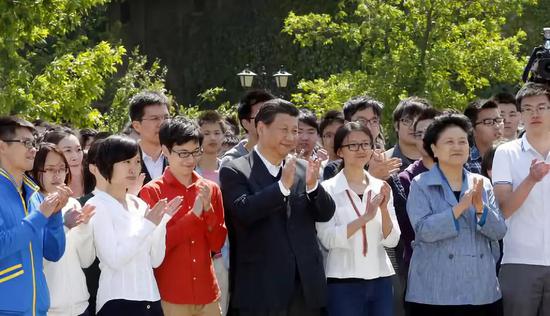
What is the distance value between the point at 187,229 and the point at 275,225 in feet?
1.94

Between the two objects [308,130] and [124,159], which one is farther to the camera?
[308,130]

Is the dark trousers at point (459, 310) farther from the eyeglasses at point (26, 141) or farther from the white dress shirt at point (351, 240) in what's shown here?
the eyeglasses at point (26, 141)

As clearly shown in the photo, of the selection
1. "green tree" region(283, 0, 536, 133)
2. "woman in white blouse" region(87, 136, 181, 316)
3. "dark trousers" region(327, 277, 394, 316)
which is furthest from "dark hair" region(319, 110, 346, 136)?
"green tree" region(283, 0, 536, 133)

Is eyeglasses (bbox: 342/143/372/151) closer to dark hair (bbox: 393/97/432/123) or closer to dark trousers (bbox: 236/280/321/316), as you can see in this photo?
dark trousers (bbox: 236/280/321/316)

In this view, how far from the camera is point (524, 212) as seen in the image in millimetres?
7402

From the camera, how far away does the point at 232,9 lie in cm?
2750

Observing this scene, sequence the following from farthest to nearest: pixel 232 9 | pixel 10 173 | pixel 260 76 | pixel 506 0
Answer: pixel 232 9
pixel 260 76
pixel 506 0
pixel 10 173

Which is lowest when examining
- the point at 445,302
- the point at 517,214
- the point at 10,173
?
the point at 445,302

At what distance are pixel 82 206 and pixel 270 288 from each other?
135cm

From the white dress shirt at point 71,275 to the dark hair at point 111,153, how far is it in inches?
13.0

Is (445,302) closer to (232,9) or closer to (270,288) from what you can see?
(270,288)

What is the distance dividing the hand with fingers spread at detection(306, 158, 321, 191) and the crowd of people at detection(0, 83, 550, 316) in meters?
0.01

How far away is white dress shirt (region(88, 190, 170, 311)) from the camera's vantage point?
654 centimetres

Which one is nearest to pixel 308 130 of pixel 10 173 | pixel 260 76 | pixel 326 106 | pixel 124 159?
pixel 124 159
